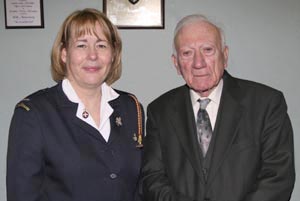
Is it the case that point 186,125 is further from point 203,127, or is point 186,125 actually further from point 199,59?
point 199,59

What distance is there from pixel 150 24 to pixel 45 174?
1.19 m

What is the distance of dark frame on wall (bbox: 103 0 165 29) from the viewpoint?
87.4 inches

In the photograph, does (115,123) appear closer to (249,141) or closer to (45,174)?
(45,174)

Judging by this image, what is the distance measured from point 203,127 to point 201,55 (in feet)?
1.06

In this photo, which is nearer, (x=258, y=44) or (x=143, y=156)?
(x=143, y=156)

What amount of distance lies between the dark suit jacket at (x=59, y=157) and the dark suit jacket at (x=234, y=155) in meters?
0.19

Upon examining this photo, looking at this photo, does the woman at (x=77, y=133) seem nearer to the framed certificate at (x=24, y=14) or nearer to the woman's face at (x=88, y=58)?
the woman's face at (x=88, y=58)

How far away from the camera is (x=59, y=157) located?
1464 millimetres

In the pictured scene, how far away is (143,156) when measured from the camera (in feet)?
5.52

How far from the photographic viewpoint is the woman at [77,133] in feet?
4.76

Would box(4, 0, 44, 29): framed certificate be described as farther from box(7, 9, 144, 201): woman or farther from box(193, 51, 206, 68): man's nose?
box(193, 51, 206, 68): man's nose

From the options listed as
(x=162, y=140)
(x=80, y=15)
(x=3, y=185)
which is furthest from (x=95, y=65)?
(x=3, y=185)

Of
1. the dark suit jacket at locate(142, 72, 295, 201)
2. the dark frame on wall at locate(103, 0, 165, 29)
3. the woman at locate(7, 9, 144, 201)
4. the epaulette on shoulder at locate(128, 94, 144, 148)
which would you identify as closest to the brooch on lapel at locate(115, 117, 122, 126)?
the woman at locate(7, 9, 144, 201)

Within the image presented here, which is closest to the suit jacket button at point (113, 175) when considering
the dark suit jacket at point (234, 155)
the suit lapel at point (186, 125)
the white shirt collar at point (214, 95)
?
the dark suit jacket at point (234, 155)
